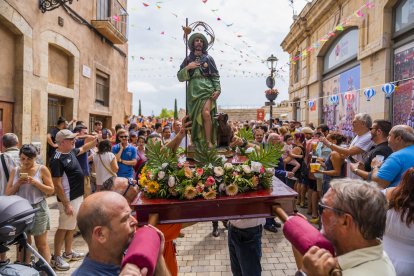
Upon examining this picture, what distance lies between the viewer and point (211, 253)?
15.9ft

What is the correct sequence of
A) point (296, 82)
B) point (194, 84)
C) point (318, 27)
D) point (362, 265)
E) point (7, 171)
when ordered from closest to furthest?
point (362, 265) < point (194, 84) < point (7, 171) < point (318, 27) < point (296, 82)

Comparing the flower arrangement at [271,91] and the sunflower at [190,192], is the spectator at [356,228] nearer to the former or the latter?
the sunflower at [190,192]

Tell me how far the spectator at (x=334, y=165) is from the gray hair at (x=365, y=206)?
391 centimetres

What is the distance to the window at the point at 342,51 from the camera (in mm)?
10948

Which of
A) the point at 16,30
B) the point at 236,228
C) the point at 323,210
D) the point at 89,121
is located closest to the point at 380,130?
the point at 236,228

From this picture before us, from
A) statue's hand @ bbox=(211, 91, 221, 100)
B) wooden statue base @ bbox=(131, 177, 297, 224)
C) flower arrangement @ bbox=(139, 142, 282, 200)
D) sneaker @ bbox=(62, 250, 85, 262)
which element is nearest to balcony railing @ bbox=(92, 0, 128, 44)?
sneaker @ bbox=(62, 250, 85, 262)

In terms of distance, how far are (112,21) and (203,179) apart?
11.3m

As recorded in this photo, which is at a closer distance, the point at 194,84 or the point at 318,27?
the point at 194,84

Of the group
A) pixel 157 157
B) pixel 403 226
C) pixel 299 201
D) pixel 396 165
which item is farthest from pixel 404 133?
pixel 299 201

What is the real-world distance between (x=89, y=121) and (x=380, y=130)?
9529mm

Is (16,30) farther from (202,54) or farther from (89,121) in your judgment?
(202,54)

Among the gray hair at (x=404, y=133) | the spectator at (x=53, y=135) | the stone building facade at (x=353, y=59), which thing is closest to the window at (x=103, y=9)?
the spectator at (x=53, y=135)

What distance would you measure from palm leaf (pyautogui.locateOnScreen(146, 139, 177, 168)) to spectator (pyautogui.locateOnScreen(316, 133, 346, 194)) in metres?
3.53

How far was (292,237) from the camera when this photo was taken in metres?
1.48
